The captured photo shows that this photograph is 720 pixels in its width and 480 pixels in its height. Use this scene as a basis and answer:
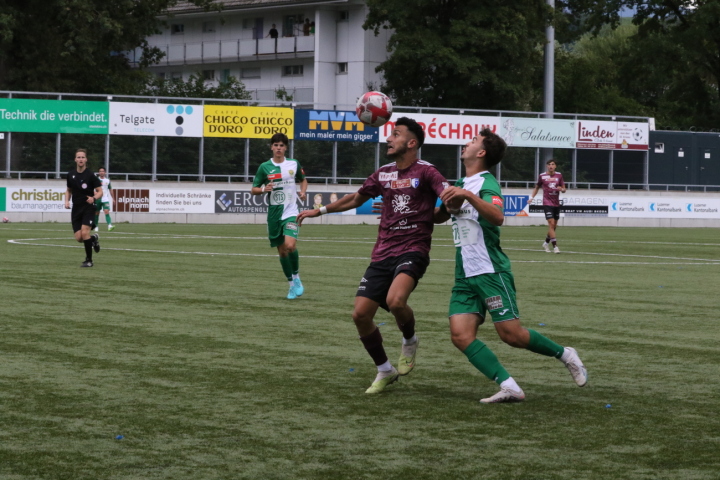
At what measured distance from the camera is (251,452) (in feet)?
19.1

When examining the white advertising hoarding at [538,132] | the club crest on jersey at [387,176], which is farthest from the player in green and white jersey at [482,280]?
the white advertising hoarding at [538,132]

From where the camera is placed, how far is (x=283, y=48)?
66.5 metres

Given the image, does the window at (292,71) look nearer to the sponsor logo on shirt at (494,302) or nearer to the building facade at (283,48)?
the building facade at (283,48)

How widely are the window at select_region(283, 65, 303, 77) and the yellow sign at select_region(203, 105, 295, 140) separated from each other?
2297 cm

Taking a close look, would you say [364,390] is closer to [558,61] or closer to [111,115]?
[111,115]

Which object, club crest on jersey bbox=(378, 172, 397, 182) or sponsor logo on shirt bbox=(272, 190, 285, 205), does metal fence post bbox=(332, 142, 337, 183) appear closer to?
sponsor logo on shirt bbox=(272, 190, 285, 205)

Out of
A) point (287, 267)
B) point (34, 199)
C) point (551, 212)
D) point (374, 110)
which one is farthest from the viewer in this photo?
point (34, 199)

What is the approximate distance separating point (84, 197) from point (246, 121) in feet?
81.0

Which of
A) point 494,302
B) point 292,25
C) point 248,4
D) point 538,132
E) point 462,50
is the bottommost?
point 494,302

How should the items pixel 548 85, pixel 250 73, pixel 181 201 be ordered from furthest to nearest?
1. pixel 250 73
2. pixel 548 85
3. pixel 181 201

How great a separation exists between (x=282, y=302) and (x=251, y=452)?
7.96 meters

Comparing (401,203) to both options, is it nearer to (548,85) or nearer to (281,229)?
(281,229)

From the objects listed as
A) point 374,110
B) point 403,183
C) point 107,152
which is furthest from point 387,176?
point 107,152

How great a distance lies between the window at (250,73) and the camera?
2734 inches
